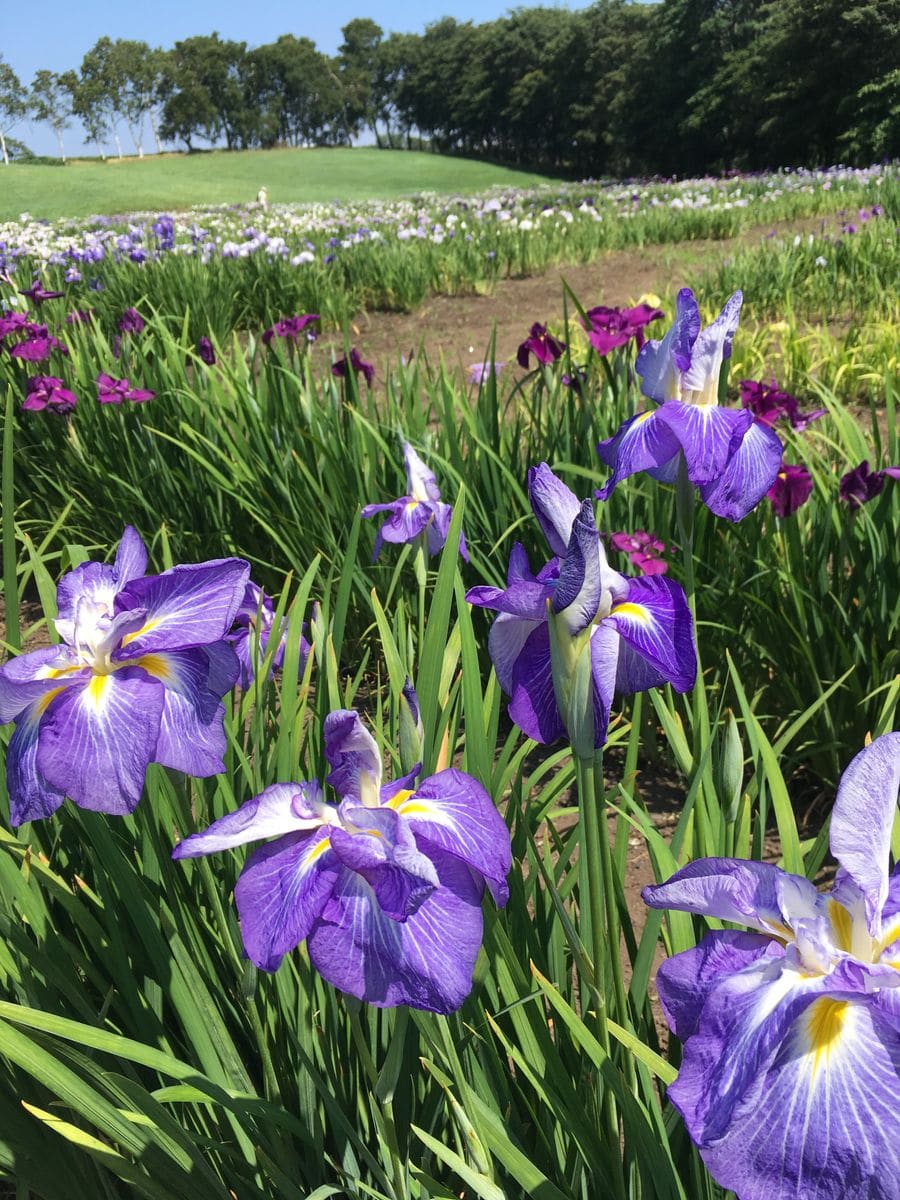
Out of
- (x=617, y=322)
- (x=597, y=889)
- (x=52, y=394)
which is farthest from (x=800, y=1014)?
(x=52, y=394)

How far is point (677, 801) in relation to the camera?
85.9 inches

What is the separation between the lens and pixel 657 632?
2.58ft

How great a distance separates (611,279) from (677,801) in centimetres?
799

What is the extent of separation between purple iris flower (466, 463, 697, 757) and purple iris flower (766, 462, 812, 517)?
118 centimetres

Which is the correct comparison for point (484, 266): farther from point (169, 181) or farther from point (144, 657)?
point (169, 181)

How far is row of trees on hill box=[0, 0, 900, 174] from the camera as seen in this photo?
1105 inches

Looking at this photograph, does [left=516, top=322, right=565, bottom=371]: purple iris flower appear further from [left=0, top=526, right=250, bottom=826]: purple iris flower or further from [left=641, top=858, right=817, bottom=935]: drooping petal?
[left=641, top=858, right=817, bottom=935]: drooping petal

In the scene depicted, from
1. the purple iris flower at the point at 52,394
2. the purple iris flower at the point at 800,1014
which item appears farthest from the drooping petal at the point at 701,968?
the purple iris flower at the point at 52,394

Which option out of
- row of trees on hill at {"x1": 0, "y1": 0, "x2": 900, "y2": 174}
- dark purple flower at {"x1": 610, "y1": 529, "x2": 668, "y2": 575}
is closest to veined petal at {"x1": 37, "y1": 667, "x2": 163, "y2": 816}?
dark purple flower at {"x1": 610, "y1": 529, "x2": 668, "y2": 575}

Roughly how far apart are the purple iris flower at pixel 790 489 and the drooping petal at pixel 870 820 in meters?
1.37

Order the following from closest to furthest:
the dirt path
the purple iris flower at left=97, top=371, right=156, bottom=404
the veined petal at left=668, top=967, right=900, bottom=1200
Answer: the veined petal at left=668, top=967, right=900, bottom=1200
the purple iris flower at left=97, top=371, right=156, bottom=404
the dirt path

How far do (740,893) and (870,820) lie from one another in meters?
0.10

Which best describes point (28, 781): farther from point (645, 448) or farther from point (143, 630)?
point (645, 448)

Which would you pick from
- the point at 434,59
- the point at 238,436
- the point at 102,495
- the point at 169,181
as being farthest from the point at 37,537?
the point at 434,59
